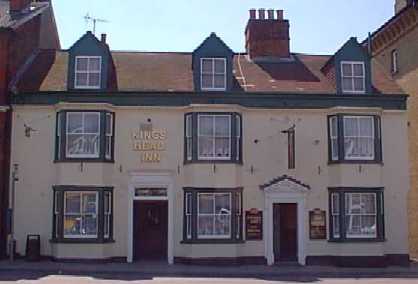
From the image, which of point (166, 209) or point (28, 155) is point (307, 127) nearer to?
point (166, 209)

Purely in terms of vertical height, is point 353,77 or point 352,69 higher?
point 352,69

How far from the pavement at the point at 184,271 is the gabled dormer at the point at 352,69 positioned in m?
7.65

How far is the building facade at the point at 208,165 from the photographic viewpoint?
25000 millimetres

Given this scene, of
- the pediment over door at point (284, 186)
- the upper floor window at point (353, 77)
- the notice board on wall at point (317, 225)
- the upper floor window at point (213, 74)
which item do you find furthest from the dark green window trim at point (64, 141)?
the upper floor window at point (353, 77)

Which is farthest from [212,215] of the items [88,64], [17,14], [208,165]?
[17,14]

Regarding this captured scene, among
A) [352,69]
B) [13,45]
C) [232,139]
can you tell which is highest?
[13,45]

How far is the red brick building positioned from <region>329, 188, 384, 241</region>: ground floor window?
44.4 ft

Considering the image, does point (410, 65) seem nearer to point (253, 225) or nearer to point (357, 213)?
point (357, 213)

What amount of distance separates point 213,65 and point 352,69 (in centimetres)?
611

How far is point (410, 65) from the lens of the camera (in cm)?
3012

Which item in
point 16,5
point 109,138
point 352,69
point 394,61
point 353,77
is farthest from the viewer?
point 394,61

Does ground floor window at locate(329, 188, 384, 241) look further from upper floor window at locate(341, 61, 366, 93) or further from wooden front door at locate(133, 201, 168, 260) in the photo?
wooden front door at locate(133, 201, 168, 260)

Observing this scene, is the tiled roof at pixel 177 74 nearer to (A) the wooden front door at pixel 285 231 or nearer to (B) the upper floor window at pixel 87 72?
(B) the upper floor window at pixel 87 72

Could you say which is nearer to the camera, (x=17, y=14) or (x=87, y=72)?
(x=87, y=72)
